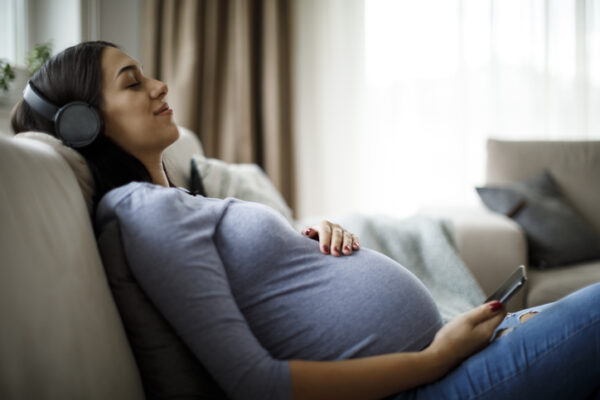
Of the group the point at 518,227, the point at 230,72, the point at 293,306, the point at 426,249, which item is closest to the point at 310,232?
the point at 293,306

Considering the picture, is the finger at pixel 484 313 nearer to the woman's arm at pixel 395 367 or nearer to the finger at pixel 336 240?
the woman's arm at pixel 395 367

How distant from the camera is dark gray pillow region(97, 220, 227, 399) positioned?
66cm

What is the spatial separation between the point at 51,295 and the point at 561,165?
2.10 meters

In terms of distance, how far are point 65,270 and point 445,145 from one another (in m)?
2.54

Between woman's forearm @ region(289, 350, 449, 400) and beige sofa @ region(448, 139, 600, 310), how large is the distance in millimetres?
550

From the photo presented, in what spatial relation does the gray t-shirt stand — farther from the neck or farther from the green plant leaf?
the green plant leaf

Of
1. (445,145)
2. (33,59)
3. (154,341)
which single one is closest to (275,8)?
(445,145)

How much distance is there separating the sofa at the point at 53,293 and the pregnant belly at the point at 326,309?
18 cm

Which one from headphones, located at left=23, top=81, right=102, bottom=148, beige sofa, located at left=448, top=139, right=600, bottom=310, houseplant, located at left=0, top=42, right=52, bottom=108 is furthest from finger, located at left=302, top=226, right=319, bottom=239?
houseplant, located at left=0, top=42, right=52, bottom=108

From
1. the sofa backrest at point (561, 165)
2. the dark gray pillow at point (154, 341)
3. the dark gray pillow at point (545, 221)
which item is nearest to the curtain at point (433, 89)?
the sofa backrest at point (561, 165)

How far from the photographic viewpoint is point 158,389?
676 millimetres

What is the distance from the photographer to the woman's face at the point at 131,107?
29.0 inches

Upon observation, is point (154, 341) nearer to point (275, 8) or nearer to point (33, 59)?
point (33, 59)

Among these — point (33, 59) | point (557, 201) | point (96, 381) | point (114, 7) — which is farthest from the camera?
point (114, 7)
